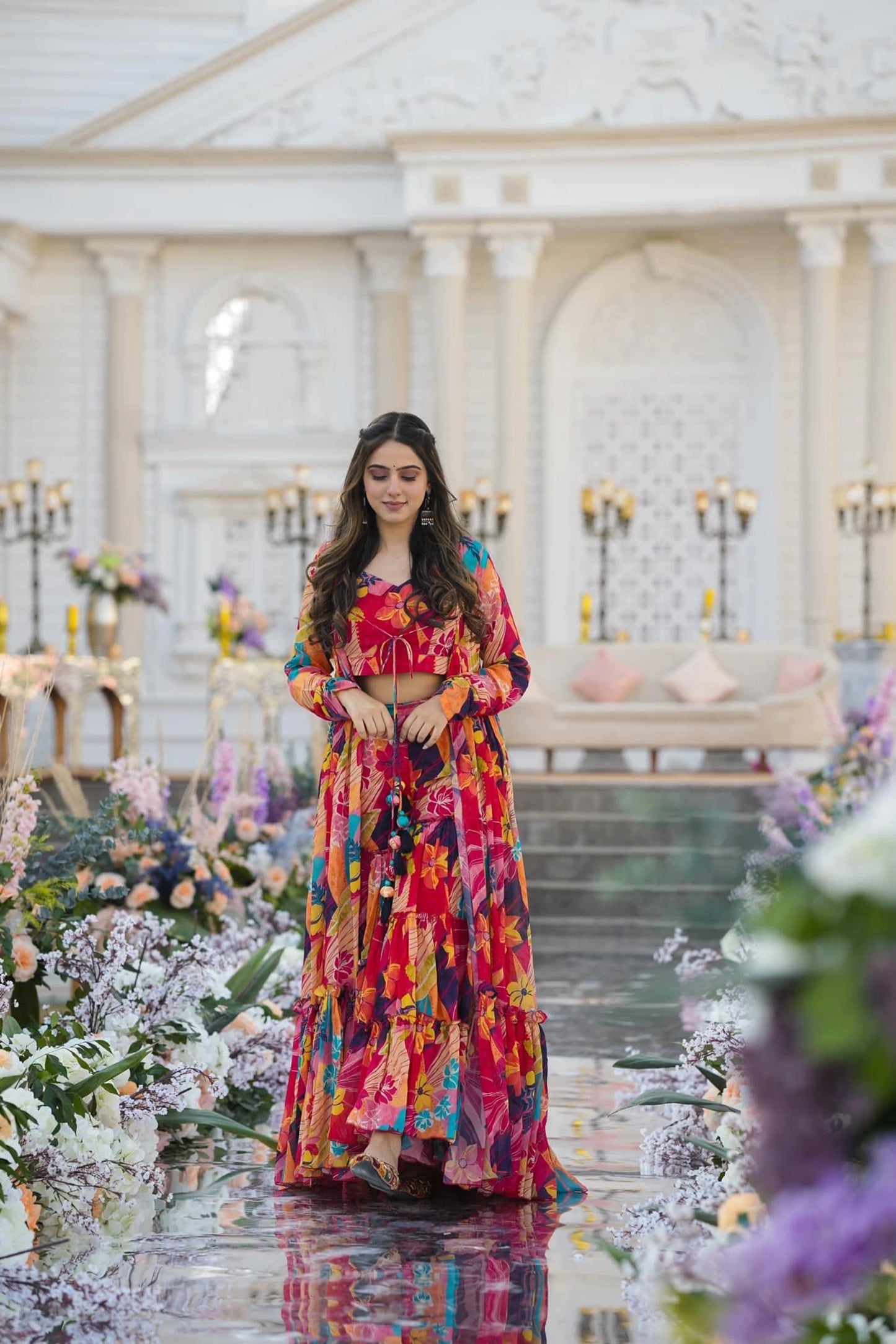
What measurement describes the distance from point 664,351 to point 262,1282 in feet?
48.0

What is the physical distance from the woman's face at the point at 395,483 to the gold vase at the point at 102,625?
31.5 ft

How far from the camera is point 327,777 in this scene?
159 inches

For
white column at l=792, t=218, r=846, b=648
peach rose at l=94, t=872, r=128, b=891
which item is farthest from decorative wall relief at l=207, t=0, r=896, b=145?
peach rose at l=94, t=872, r=128, b=891

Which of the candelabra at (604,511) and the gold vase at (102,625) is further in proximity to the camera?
the candelabra at (604,511)

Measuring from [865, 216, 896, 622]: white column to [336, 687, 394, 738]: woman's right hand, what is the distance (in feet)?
39.0

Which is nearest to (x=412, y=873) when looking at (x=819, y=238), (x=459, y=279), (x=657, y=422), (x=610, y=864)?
(x=610, y=864)

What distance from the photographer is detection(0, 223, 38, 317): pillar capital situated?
16.4m

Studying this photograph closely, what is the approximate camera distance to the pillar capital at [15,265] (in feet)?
53.9

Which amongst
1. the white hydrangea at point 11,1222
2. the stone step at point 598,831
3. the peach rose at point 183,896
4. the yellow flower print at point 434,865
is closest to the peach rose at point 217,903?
the peach rose at point 183,896

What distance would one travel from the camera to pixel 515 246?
1591cm

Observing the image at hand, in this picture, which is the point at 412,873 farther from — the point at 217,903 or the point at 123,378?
the point at 123,378

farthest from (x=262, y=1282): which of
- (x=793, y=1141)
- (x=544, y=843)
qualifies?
(x=544, y=843)

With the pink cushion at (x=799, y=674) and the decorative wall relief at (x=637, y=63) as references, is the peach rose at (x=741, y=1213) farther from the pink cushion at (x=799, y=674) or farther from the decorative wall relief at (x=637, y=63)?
the decorative wall relief at (x=637, y=63)

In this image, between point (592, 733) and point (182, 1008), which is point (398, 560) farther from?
point (592, 733)
